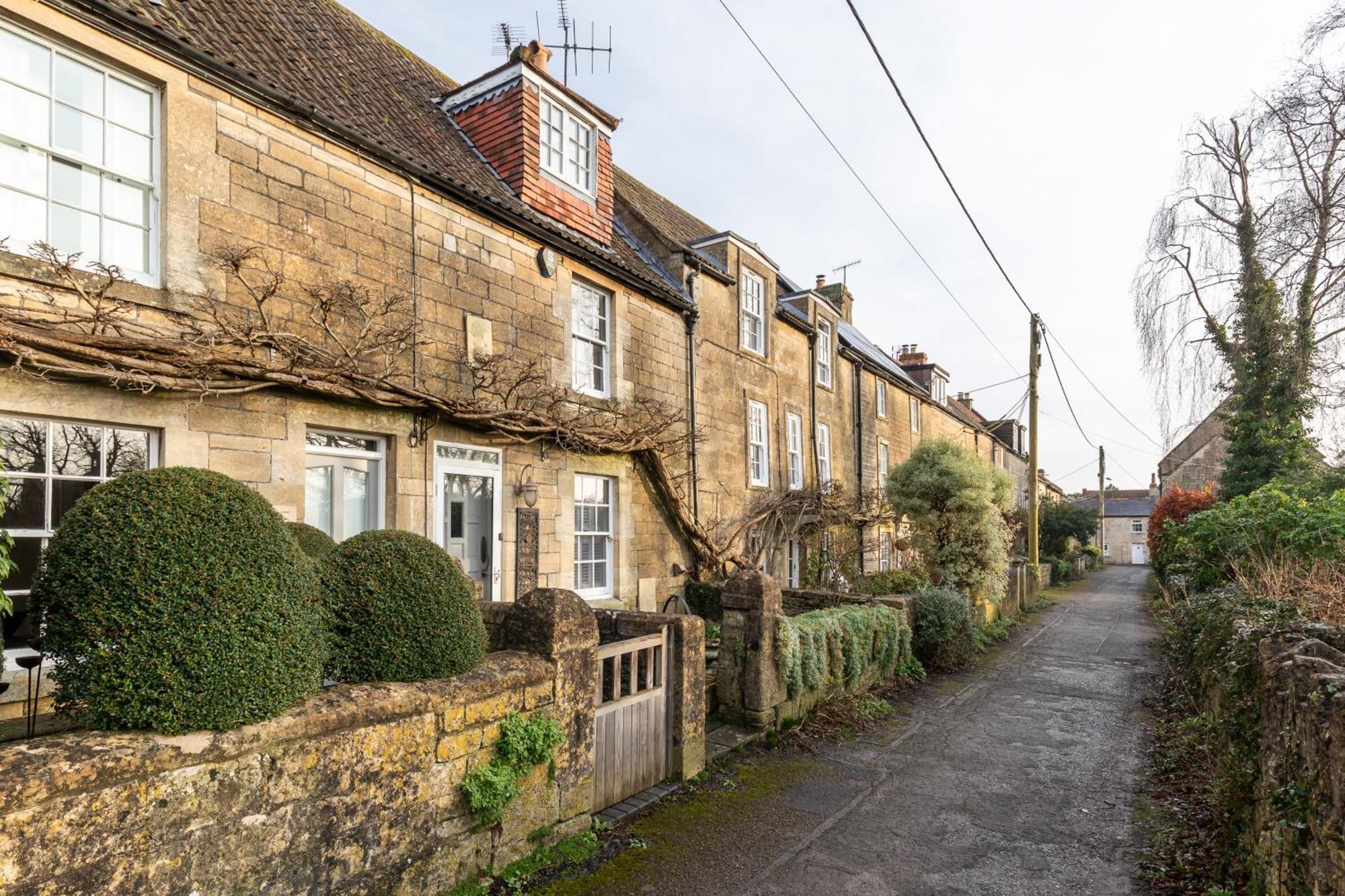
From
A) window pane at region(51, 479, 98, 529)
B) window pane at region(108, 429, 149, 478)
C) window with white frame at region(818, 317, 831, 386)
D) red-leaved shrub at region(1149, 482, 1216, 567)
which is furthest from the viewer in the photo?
red-leaved shrub at region(1149, 482, 1216, 567)

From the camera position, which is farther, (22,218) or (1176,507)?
(1176,507)

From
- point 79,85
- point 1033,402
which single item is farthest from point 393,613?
point 1033,402

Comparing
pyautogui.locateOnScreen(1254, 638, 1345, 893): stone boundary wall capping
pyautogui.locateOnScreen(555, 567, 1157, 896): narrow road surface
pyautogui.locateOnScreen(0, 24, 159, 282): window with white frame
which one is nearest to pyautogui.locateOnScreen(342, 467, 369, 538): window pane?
pyautogui.locateOnScreen(0, 24, 159, 282): window with white frame

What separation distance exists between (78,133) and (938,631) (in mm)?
11933

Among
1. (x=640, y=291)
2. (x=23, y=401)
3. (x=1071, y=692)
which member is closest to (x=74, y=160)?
(x=23, y=401)

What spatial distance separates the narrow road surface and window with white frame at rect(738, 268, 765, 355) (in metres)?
8.30

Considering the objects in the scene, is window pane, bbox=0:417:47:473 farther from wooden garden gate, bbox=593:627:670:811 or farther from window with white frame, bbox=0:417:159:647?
wooden garden gate, bbox=593:627:670:811

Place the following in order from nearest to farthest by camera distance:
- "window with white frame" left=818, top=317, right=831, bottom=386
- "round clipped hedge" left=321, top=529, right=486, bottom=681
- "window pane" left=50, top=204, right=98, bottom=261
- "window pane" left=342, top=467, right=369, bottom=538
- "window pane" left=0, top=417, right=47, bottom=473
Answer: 1. "round clipped hedge" left=321, top=529, right=486, bottom=681
2. "window pane" left=0, top=417, right=47, bottom=473
3. "window pane" left=50, top=204, right=98, bottom=261
4. "window pane" left=342, top=467, right=369, bottom=538
5. "window with white frame" left=818, top=317, right=831, bottom=386

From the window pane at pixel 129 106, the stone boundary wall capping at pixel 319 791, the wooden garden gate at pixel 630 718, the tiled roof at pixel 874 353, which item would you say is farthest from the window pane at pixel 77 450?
the tiled roof at pixel 874 353

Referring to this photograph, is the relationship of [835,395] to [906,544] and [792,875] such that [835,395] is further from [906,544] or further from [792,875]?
[792,875]

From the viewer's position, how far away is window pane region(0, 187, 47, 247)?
5289 millimetres

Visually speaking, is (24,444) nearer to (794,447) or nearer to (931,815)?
(931,815)

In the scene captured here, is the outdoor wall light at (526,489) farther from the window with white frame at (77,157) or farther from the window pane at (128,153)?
the window pane at (128,153)

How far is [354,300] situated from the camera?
285 inches
